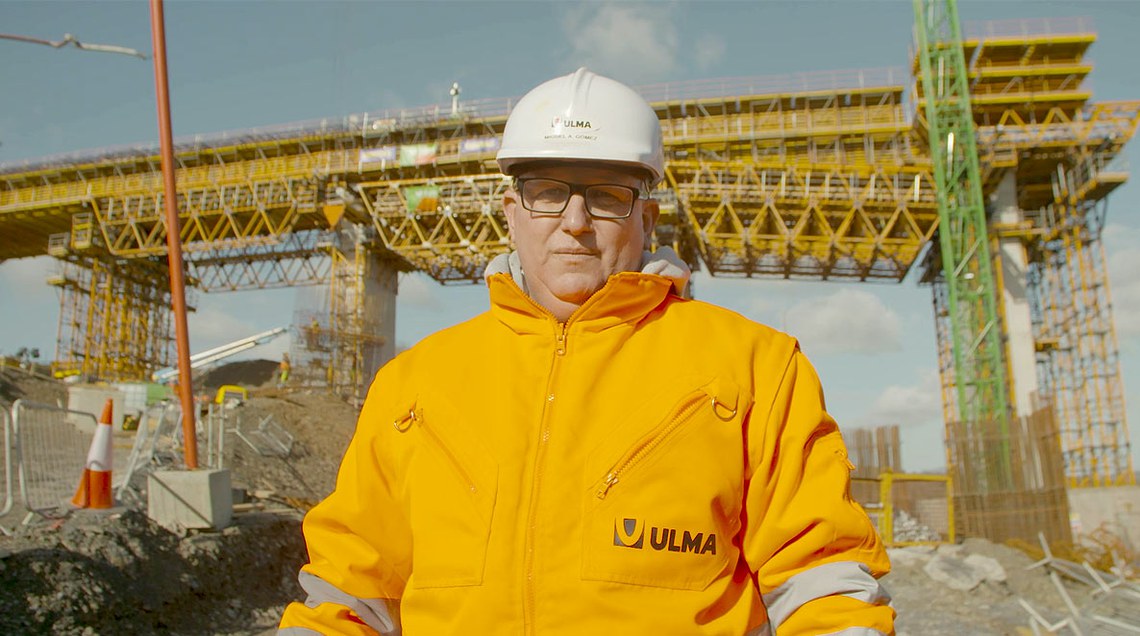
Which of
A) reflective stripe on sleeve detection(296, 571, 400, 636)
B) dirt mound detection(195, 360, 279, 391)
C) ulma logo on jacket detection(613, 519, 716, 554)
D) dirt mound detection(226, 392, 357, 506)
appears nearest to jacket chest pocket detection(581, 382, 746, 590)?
ulma logo on jacket detection(613, 519, 716, 554)

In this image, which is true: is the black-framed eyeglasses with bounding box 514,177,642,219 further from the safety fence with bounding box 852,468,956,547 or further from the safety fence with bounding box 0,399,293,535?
the safety fence with bounding box 852,468,956,547

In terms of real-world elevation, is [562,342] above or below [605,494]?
above

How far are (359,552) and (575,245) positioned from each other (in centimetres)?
100

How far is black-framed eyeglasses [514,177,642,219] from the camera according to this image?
2.20m

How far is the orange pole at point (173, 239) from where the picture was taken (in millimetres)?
9727

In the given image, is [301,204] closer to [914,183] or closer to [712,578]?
[914,183]

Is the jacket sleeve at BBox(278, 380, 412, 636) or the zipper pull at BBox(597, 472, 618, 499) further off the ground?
the zipper pull at BBox(597, 472, 618, 499)

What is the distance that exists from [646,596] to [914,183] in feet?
90.9

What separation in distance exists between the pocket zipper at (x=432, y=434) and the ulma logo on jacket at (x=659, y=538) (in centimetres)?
37

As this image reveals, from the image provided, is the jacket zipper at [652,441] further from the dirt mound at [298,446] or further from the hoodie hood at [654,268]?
the dirt mound at [298,446]

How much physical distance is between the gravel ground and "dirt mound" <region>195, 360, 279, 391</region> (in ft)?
75.0

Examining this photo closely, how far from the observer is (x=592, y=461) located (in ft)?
6.24

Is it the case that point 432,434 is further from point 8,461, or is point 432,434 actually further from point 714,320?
point 8,461

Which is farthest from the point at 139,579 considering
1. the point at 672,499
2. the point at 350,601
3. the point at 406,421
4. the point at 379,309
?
the point at 379,309
